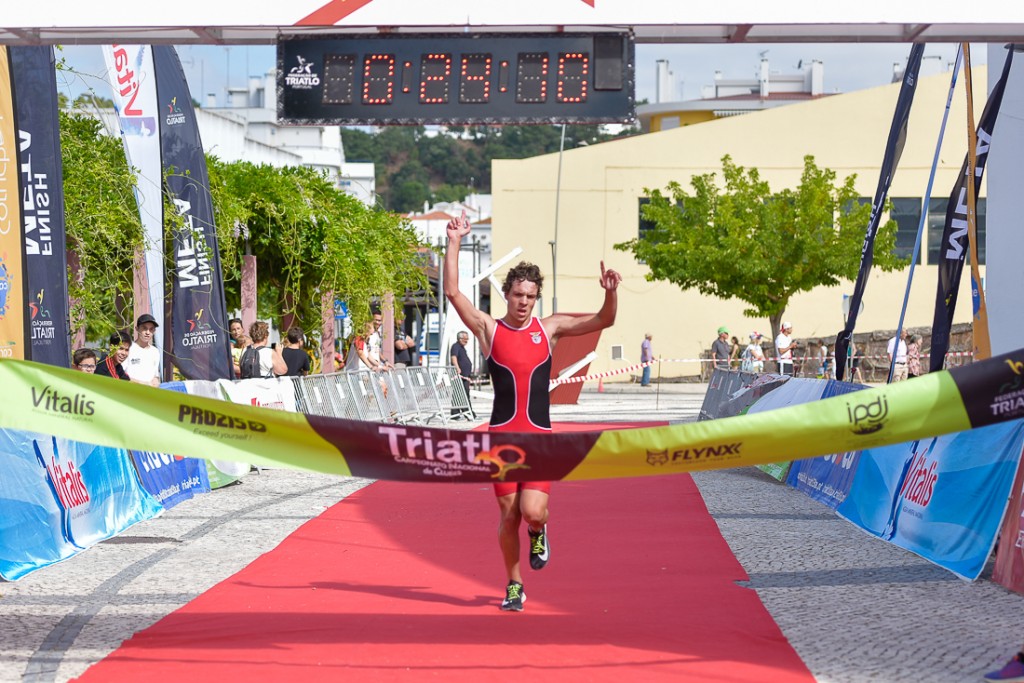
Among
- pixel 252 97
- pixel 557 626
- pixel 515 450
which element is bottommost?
pixel 557 626

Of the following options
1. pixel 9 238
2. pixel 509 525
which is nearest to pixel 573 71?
pixel 509 525

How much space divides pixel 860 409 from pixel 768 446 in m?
0.45

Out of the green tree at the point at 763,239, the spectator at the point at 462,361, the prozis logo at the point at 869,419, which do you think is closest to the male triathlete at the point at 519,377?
the prozis logo at the point at 869,419

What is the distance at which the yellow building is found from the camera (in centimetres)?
5744

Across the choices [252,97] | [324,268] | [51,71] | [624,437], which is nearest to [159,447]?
[624,437]

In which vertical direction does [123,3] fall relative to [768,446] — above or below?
above

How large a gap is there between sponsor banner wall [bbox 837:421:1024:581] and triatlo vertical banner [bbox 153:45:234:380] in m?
9.19

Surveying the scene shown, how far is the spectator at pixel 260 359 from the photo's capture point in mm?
18141

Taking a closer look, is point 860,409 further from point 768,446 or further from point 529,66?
point 529,66

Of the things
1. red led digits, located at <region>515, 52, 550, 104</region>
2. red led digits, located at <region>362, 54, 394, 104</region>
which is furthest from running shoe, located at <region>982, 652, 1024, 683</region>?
red led digits, located at <region>362, 54, 394, 104</region>

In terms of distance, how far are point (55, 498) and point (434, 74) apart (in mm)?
4090

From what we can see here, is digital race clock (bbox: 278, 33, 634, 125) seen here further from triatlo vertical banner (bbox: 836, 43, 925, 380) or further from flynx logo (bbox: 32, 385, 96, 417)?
triatlo vertical banner (bbox: 836, 43, 925, 380)

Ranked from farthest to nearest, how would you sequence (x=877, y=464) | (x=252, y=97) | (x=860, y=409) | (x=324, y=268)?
(x=252, y=97)
(x=324, y=268)
(x=877, y=464)
(x=860, y=409)

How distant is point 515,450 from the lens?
259 inches
